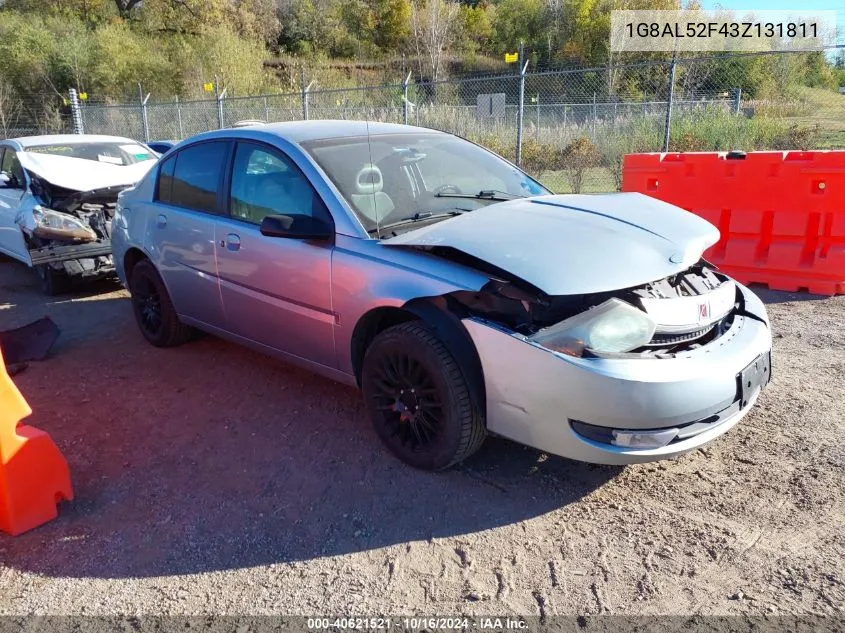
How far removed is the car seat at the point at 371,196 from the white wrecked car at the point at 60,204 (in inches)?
176

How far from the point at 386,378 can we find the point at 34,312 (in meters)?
4.94

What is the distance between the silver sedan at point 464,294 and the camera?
2789 millimetres

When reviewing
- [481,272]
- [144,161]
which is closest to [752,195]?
[481,272]

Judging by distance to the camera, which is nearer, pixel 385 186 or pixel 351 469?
pixel 351 469

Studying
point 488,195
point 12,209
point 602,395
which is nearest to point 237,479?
point 602,395

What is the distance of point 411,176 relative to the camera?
393cm

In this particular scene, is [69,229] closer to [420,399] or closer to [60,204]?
[60,204]

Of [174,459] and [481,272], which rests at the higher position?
[481,272]

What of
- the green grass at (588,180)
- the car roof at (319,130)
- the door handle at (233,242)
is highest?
the car roof at (319,130)

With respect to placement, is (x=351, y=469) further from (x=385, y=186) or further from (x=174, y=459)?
(x=385, y=186)

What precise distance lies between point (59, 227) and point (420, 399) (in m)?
5.38

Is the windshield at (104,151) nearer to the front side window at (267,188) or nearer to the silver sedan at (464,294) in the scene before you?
the silver sedan at (464,294)

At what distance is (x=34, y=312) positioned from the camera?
6602 mm

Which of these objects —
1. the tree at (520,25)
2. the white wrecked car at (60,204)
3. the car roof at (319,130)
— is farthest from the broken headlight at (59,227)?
the tree at (520,25)
